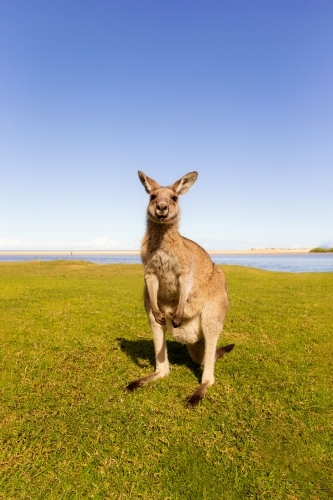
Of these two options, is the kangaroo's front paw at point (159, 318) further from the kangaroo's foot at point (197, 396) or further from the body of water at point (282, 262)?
the body of water at point (282, 262)

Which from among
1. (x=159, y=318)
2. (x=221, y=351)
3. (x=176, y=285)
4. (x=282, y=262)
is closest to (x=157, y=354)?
(x=159, y=318)

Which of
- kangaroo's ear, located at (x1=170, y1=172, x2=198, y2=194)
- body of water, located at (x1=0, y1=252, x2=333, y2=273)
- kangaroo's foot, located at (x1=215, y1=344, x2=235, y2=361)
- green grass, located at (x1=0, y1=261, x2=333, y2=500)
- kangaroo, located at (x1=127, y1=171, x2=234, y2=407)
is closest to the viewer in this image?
green grass, located at (x1=0, y1=261, x2=333, y2=500)

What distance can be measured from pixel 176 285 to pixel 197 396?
1.31 m

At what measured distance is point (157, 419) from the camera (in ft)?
11.5

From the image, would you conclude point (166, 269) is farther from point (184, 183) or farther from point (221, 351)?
point (221, 351)

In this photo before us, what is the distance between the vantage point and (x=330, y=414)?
371 cm

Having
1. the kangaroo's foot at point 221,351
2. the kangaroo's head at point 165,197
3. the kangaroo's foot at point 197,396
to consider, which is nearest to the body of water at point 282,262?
the kangaroo's foot at point 221,351

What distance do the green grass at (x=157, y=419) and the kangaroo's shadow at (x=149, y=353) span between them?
0.03 meters

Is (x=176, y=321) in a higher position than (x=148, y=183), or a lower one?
lower

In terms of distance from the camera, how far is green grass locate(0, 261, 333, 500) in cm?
272

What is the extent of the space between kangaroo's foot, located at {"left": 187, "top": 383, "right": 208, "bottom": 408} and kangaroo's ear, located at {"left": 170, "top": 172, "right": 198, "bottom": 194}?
2.39 meters

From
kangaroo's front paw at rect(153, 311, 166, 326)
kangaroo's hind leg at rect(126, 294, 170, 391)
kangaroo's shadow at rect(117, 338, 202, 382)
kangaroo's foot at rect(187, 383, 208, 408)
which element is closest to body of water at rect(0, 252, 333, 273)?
kangaroo's shadow at rect(117, 338, 202, 382)

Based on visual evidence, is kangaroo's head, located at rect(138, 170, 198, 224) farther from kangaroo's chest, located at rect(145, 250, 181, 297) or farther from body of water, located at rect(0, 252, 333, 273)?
body of water, located at rect(0, 252, 333, 273)

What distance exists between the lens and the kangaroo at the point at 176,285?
3873 mm
